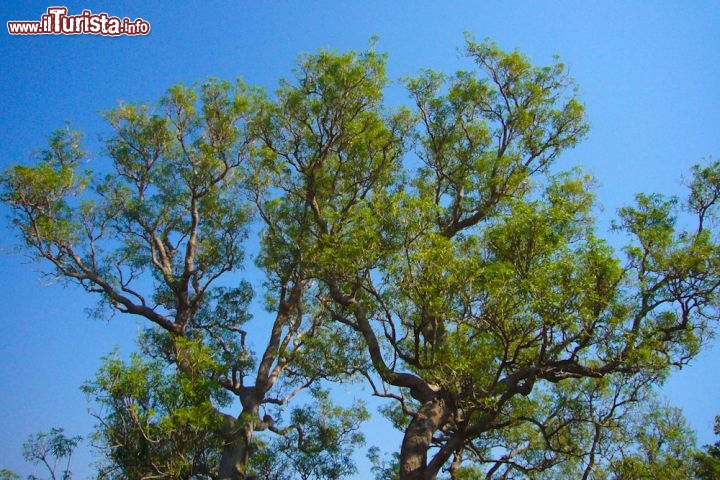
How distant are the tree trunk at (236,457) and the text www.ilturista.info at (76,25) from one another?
25.8 feet

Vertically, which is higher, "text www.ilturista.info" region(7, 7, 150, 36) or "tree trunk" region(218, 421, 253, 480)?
"text www.ilturista.info" region(7, 7, 150, 36)

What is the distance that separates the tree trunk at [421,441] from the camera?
844cm

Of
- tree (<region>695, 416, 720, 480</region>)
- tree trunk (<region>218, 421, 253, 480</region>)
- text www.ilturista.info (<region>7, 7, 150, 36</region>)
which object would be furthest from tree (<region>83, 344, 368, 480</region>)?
tree (<region>695, 416, 720, 480</region>)

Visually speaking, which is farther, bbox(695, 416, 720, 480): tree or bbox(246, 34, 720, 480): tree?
bbox(695, 416, 720, 480): tree

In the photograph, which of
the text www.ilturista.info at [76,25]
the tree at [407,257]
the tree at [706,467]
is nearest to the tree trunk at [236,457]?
the tree at [407,257]

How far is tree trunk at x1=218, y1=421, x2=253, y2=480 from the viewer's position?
34.3 ft

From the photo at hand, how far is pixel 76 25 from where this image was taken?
1059cm

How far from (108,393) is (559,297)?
280 inches

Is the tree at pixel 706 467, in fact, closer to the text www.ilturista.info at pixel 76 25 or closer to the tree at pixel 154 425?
the tree at pixel 154 425

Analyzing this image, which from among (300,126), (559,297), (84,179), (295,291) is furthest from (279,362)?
(559,297)

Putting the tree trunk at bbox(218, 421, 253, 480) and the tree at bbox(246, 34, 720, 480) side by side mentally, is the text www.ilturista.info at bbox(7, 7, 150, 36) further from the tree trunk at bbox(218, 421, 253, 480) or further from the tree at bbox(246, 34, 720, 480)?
the tree trunk at bbox(218, 421, 253, 480)

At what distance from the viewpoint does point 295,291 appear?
1249 cm

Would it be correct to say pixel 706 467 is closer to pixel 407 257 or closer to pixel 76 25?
pixel 407 257

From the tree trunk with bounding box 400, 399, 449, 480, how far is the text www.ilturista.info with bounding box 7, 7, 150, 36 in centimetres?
862
